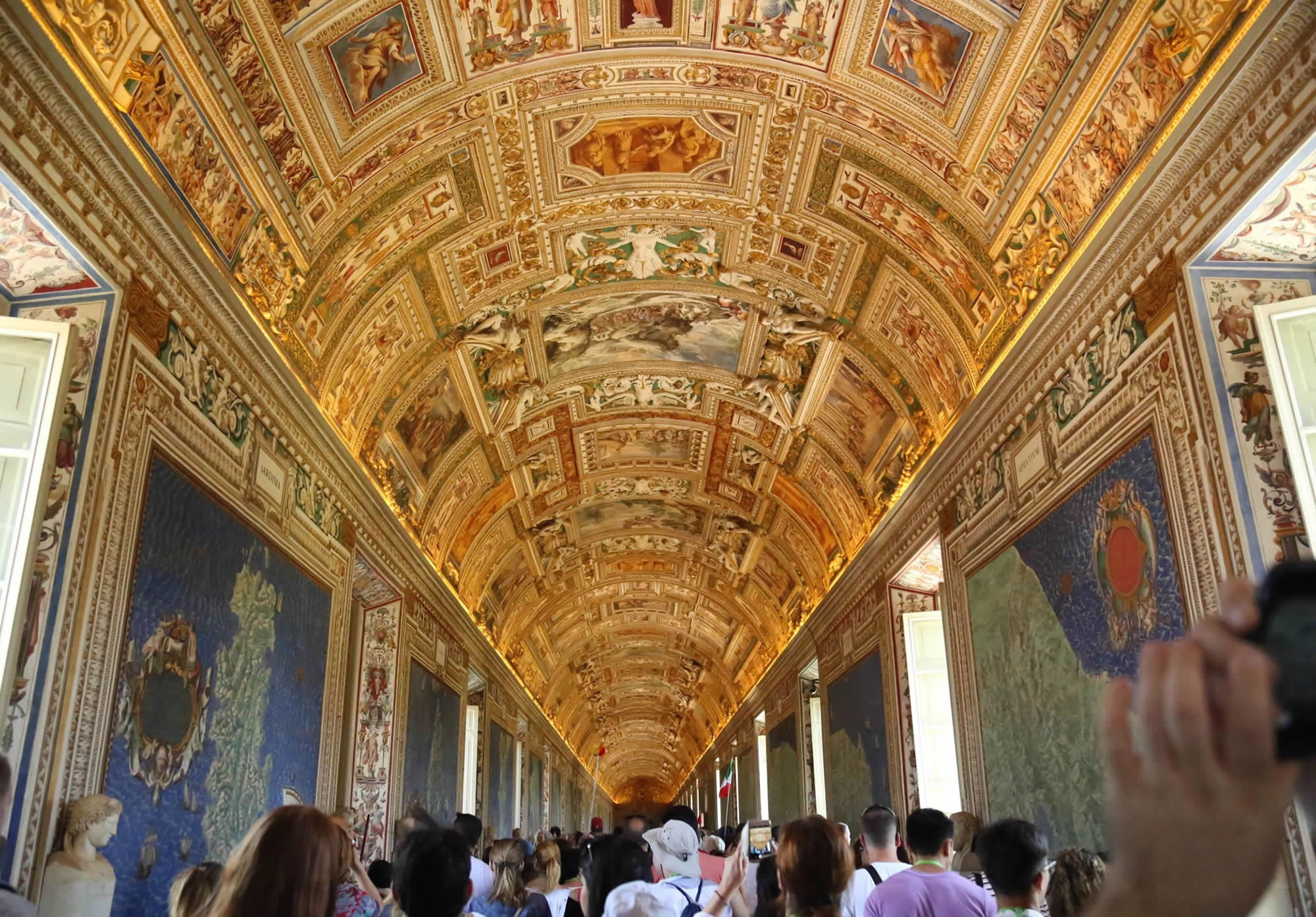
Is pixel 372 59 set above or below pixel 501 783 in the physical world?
above

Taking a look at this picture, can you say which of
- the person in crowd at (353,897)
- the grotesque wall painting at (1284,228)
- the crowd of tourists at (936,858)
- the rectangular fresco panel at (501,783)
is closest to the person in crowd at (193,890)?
the crowd of tourists at (936,858)

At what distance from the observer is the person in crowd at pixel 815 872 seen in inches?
155

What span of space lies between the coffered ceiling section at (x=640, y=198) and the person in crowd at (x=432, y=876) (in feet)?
20.4

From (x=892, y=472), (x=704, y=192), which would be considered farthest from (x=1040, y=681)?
(x=704, y=192)

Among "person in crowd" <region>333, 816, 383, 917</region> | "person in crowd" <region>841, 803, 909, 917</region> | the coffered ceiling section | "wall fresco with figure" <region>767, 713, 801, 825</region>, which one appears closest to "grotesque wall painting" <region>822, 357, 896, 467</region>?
the coffered ceiling section

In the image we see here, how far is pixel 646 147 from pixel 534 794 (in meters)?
25.7

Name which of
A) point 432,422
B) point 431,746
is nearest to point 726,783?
point 431,746

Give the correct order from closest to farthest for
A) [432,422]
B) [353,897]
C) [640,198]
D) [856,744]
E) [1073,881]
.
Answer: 1. [1073,881]
2. [353,897]
3. [640,198]
4. [432,422]
5. [856,744]

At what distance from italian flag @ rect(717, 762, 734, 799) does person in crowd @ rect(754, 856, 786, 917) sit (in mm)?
34279

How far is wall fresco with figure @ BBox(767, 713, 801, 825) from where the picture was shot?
82.2 feet

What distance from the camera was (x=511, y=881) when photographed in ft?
22.9

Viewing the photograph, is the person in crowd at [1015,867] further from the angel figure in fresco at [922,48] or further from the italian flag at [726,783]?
the italian flag at [726,783]

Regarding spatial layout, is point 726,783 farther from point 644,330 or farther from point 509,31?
point 509,31

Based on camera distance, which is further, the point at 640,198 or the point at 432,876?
the point at 640,198
